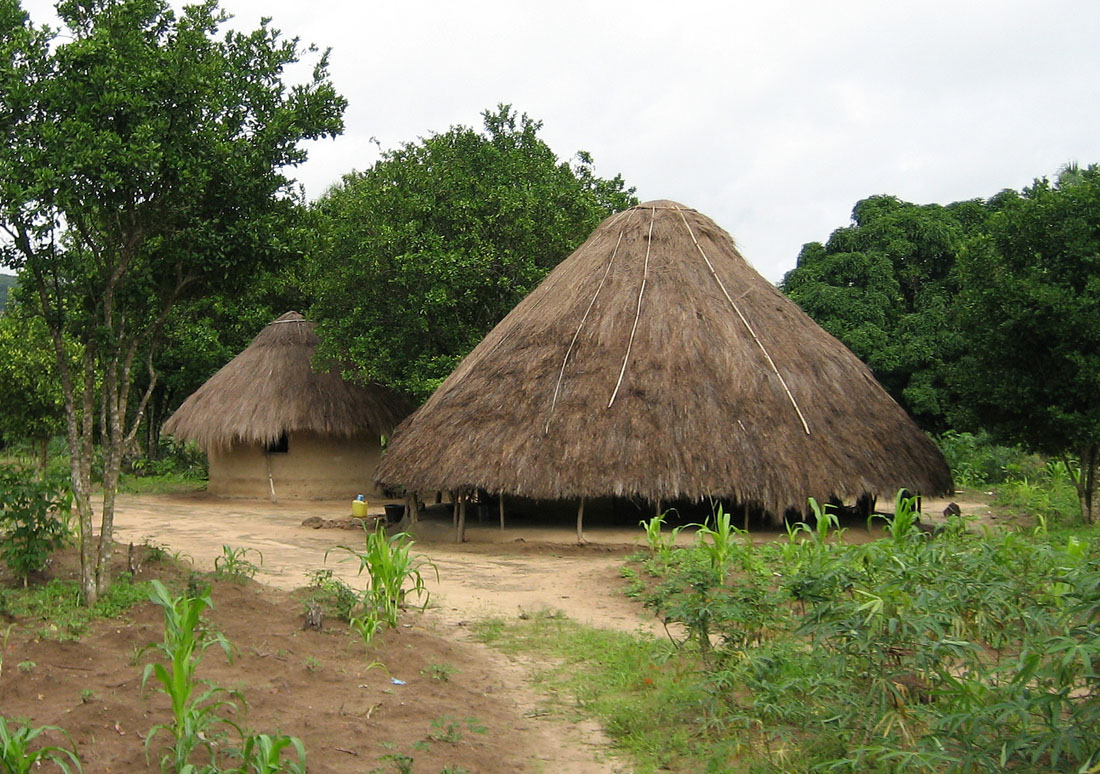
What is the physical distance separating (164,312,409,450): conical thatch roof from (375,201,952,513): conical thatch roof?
4.66 meters

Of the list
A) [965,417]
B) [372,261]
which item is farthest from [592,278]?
[965,417]

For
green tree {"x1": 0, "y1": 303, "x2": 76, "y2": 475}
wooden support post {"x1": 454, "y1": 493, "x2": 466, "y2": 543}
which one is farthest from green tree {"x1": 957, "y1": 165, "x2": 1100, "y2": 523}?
green tree {"x1": 0, "y1": 303, "x2": 76, "y2": 475}

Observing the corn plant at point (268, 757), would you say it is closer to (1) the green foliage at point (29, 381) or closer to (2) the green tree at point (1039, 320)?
(2) the green tree at point (1039, 320)

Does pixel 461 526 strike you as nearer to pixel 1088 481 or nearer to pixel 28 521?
pixel 28 521

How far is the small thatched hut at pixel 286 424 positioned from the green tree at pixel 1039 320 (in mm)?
10455

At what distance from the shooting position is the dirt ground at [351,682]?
453 cm

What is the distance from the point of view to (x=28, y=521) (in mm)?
6973

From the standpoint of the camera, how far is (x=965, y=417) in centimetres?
1305

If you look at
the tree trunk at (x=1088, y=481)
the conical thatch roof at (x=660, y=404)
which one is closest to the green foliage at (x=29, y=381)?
the conical thatch roof at (x=660, y=404)

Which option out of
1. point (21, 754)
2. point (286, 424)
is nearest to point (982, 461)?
point (286, 424)

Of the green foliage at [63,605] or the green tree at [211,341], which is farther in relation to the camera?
the green tree at [211,341]

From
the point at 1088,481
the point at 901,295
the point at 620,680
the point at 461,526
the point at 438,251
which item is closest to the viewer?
the point at 620,680

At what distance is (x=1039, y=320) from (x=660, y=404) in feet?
14.5

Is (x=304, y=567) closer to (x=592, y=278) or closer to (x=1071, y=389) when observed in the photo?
(x=592, y=278)
